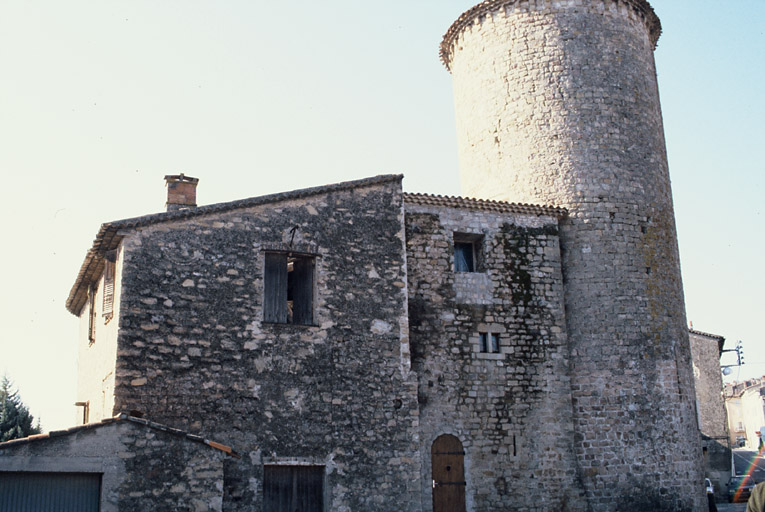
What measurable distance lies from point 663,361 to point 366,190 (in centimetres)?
775

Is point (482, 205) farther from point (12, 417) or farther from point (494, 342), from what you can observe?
point (12, 417)

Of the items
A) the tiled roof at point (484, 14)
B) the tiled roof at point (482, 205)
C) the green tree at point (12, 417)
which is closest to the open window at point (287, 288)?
the tiled roof at point (482, 205)

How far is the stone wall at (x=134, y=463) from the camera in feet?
37.5

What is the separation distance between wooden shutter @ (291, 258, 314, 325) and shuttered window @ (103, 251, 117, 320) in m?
3.32

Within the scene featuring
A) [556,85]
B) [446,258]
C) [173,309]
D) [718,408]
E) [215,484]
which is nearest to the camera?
[215,484]

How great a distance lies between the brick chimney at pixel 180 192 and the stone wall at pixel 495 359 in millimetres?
4435

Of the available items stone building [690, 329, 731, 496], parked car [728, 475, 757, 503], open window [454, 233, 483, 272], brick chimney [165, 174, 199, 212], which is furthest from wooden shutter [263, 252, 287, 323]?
stone building [690, 329, 731, 496]

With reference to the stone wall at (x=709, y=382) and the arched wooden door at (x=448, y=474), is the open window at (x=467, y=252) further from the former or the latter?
the stone wall at (x=709, y=382)

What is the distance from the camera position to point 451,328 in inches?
665

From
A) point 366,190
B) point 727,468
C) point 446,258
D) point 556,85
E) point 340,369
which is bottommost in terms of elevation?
point 727,468

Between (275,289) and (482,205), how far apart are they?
5.39 m

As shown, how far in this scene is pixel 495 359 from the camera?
17109mm

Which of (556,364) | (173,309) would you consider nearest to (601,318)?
(556,364)

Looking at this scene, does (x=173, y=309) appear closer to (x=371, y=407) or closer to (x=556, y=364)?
(x=371, y=407)
